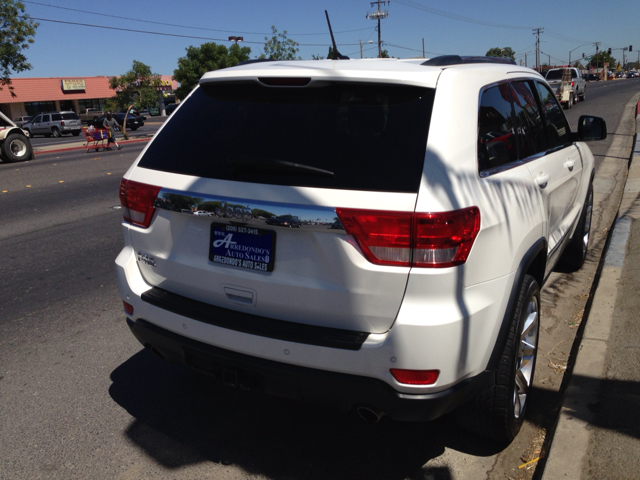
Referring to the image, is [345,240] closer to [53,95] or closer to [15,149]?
[15,149]

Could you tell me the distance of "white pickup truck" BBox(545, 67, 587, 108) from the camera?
1103 inches

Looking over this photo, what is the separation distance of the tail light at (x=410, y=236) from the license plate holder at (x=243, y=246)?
1.27 ft

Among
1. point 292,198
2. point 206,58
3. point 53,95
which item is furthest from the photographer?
point 53,95

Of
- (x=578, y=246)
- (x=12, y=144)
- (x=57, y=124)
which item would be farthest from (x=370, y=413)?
(x=57, y=124)

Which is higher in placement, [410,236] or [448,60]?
[448,60]

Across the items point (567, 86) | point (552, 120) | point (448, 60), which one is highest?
point (448, 60)

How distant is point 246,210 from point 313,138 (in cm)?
44

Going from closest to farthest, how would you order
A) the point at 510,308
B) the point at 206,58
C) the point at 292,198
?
1. the point at 292,198
2. the point at 510,308
3. the point at 206,58

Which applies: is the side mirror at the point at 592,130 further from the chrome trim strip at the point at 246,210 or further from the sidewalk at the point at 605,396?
the chrome trim strip at the point at 246,210

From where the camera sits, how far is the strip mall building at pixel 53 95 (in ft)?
204

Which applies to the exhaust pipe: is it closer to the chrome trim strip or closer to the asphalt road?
the asphalt road

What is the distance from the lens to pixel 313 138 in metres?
2.45

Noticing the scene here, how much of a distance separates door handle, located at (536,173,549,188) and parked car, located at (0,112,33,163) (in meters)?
18.0

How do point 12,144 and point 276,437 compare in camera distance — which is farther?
point 12,144
